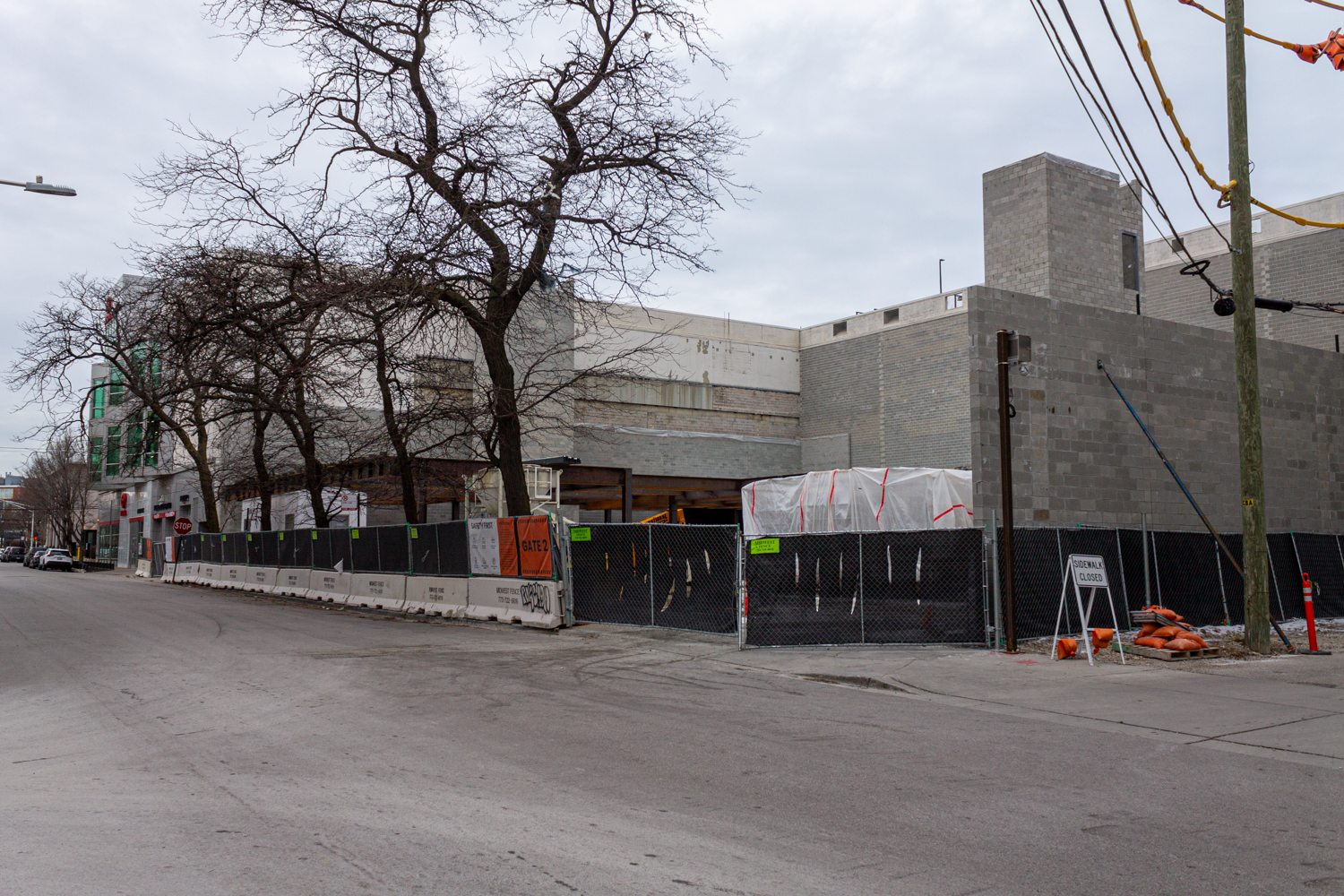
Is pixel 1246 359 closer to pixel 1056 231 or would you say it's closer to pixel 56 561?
pixel 1056 231

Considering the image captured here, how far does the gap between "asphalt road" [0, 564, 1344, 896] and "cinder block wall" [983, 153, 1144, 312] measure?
589 inches

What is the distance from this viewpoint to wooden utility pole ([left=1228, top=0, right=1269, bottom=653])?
44.6 ft

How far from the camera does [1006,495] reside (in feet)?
45.9

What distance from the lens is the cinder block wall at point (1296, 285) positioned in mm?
28625

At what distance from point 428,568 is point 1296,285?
2586 centimetres

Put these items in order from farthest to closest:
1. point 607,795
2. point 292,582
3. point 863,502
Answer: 1. point 292,582
2. point 863,502
3. point 607,795

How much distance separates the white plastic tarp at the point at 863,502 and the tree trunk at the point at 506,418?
502 centimetres

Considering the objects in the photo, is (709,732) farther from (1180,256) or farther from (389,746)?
(1180,256)

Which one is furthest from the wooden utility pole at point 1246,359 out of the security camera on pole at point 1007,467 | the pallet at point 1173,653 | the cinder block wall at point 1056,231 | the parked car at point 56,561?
the parked car at point 56,561

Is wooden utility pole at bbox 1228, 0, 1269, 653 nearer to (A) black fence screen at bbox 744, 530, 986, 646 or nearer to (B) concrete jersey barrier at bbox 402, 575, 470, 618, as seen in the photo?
(A) black fence screen at bbox 744, 530, 986, 646

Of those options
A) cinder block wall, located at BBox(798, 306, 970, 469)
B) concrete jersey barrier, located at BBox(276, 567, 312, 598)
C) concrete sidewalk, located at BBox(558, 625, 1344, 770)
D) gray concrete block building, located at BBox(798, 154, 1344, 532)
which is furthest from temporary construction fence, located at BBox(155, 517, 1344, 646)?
cinder block wall, located at BBox(798, 306, 970, 469)

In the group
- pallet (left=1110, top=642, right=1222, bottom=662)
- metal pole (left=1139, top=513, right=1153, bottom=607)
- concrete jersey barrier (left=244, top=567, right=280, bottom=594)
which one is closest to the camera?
pallet (left=1110, top=642, right=1222, bottom=662)

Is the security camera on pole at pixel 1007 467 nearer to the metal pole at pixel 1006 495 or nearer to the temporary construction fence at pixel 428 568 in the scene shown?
the metal pole at pixel 1006 495

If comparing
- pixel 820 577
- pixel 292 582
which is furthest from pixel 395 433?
pixel 820 577
